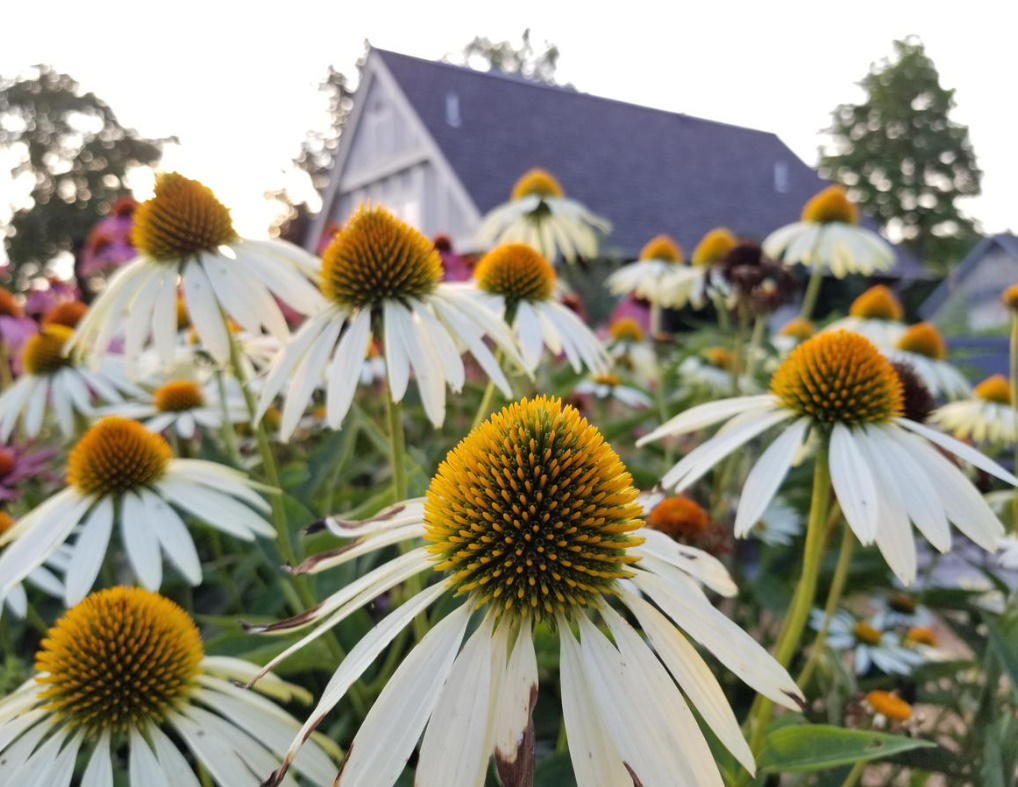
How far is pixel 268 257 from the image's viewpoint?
987 millimetres

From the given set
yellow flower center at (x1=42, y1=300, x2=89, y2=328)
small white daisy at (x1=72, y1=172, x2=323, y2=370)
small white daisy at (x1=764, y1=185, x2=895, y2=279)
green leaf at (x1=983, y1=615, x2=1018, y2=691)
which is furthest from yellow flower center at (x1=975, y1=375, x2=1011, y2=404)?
yellow flower center at (x1=42, y1=300, x2=89, y2=328)

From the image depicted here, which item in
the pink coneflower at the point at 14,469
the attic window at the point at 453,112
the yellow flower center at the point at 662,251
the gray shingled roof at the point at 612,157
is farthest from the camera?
the attic window at the point at 453,112

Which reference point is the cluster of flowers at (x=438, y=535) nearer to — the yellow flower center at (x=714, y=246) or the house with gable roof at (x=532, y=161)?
the yellow flower center at (x=714, y=246)

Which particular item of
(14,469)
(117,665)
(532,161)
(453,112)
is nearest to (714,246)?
(14,469)

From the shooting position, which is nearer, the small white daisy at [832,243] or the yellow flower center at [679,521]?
the yellow flower center at [679,521]

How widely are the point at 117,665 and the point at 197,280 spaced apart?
51 centimetres

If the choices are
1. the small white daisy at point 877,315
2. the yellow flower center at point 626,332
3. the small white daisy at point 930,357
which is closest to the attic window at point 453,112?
the yellow flower center at point 626,332

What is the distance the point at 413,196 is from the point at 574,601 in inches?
424

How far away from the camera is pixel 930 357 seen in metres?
1.88

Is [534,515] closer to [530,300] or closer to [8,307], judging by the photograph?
[530,300]

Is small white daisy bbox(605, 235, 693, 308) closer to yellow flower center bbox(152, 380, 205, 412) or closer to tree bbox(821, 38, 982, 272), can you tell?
yellow flower center bbox(152, 380, 205, 412)

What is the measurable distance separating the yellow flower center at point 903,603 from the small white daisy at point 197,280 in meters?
1.33

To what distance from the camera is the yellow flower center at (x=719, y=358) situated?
2247mm

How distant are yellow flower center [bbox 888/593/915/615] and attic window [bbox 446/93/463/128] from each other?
34.4 ft
